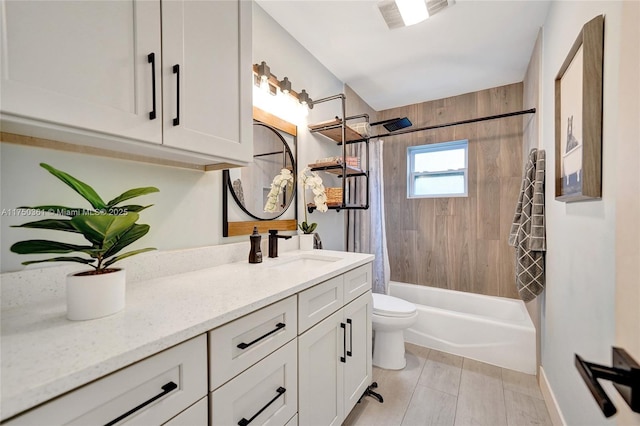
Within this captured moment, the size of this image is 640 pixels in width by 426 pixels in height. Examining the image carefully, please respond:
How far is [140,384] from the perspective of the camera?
0.56 metres

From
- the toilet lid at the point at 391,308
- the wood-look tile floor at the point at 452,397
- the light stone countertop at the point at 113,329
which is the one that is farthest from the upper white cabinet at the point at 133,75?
the wood-look tile floor at the point at 452,397

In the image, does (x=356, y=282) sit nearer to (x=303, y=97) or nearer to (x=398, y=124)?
(x=303, y=97)

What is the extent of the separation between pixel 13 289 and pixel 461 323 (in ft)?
8.65

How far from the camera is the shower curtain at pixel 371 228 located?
2.60 m

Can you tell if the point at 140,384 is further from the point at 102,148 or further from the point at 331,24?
the point at 331,24

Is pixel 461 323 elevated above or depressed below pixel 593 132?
below

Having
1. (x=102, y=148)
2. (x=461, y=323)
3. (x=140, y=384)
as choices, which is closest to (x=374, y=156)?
(x=461, y=323)

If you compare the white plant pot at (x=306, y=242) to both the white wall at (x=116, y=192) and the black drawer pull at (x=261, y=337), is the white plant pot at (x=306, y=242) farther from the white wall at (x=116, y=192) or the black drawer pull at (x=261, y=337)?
the black drawer pull at (x=261, y=337)

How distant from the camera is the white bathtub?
1.98 meters

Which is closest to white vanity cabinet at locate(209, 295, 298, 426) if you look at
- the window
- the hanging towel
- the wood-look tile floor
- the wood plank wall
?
the wood-look tile floor

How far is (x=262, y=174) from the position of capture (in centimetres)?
172

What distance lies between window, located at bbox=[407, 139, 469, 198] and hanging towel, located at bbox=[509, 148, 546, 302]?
3.74 feet

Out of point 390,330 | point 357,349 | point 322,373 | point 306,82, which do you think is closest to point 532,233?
point 390,330

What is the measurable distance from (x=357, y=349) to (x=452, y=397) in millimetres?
814
